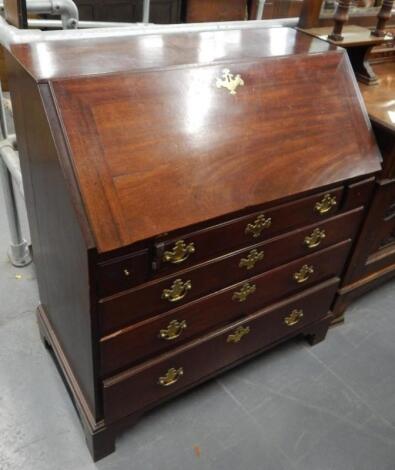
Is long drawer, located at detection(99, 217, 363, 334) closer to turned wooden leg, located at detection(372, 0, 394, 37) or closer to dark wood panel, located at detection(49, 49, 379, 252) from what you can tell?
dark wood panel, located at detection(49, 49, 379, 252)

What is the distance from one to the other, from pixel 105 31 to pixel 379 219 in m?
1.12

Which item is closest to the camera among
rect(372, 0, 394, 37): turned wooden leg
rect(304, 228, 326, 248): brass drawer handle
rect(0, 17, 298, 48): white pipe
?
rect(0, 17, 298, 48): white pipe

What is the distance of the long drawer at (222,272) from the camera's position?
3.42ft

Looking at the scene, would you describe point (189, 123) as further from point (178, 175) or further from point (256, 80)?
point (256, 80)

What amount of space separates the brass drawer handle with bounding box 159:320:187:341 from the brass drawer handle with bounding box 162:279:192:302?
0.09 m

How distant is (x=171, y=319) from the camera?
1175mm

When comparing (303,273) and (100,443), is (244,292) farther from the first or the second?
(100,443)

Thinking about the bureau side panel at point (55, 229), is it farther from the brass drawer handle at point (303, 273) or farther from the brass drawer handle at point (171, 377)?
the brass drawer handle at point (303, 273)

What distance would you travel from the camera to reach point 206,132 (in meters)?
1.05

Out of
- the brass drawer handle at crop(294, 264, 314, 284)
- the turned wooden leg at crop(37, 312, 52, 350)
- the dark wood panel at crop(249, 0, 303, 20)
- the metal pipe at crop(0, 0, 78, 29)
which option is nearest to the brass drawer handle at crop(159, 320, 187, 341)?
the brass drawer handle at crop(294, 264, 314, 284)

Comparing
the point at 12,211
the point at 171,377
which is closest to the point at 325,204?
the point at 171,377

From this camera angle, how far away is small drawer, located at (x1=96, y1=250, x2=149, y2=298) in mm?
930

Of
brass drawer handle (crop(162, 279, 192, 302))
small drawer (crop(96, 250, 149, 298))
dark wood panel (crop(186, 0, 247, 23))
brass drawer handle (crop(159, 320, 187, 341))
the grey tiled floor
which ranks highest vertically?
dark wood panel (crop(186, 0, 247, 23))

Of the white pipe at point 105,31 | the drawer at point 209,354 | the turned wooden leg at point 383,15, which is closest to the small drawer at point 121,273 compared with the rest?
the drawer at point 209,354
